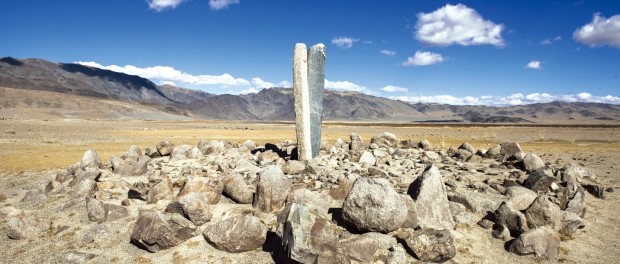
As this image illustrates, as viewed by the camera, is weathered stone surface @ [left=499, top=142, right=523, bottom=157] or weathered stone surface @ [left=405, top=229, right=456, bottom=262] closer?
weathered stone surface @ [left=405, top=229, right=456, bottom=262]

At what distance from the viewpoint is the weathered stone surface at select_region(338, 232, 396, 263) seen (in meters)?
7.48

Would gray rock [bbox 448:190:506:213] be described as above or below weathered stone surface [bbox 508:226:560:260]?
above

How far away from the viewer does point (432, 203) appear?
873cm

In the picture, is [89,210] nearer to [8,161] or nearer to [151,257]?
[151,257]

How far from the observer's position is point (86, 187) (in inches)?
425

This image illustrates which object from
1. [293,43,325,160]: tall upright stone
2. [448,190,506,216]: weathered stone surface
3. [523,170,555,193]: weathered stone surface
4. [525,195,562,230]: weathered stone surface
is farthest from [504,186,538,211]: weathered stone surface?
[293,43,325,160]: tall upright stone

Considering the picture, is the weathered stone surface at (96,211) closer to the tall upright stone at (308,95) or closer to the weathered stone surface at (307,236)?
the weathered stone surface at (307,236)

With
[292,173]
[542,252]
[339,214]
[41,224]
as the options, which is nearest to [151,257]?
[41,224]

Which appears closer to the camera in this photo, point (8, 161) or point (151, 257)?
point (151, 257)

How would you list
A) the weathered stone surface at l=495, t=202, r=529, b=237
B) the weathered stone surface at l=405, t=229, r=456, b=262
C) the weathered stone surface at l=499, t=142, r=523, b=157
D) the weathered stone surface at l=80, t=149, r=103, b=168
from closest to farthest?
the weathered stone surface at l=405, t=229, r=456, b=262, the weathered stone surface at l=495, t=202, r=529, b=237, the weathered stone surface at l=80, t=149, r=103, b=168, the weathered stone surface at l=499, t=142, r=523, b=157

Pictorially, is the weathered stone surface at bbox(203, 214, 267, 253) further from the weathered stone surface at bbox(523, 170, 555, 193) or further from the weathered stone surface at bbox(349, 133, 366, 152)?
the weathered stone surface at bbox(349, 133, 366, 152)

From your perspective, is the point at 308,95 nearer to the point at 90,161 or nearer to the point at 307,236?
the point at 90,161

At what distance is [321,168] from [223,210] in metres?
4.22

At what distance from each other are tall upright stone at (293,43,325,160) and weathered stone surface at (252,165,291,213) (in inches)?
210
